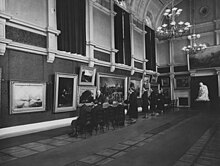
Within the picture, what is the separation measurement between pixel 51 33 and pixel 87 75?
275cm

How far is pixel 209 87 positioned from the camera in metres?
17.4

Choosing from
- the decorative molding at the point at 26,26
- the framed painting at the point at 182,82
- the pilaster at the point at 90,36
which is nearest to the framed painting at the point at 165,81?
the framed painting at the point at 182,82

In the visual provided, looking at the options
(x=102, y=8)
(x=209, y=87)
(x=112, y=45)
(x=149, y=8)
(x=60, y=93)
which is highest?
(x=149, y=8)

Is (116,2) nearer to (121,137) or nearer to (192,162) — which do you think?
(121,137)

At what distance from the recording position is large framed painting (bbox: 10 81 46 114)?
22.4ft

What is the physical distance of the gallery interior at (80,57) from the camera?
7.05 m

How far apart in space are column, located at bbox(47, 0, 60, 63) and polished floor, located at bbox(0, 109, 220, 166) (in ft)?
11.4

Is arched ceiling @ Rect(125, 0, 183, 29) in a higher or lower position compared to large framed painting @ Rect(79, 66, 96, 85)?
higher

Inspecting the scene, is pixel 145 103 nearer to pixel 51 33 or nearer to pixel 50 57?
pixel 50 57

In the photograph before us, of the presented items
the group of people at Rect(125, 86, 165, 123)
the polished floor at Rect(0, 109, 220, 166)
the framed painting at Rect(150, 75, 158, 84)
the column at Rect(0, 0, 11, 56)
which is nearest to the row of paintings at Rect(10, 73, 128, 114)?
the column at Rect(0, 0, 11, 56)

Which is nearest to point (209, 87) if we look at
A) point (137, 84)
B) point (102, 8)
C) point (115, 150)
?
point (137, 84)

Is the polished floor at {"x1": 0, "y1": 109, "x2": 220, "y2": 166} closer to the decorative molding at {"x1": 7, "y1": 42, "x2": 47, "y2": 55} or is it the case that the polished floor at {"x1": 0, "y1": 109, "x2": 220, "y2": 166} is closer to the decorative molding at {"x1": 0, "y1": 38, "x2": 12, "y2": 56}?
the decorative molding at {"x1": 0, "y1": 38, "x2": 12, "y2": 56}

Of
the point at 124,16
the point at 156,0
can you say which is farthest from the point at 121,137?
the point at 156,0

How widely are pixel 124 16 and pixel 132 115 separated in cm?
786
